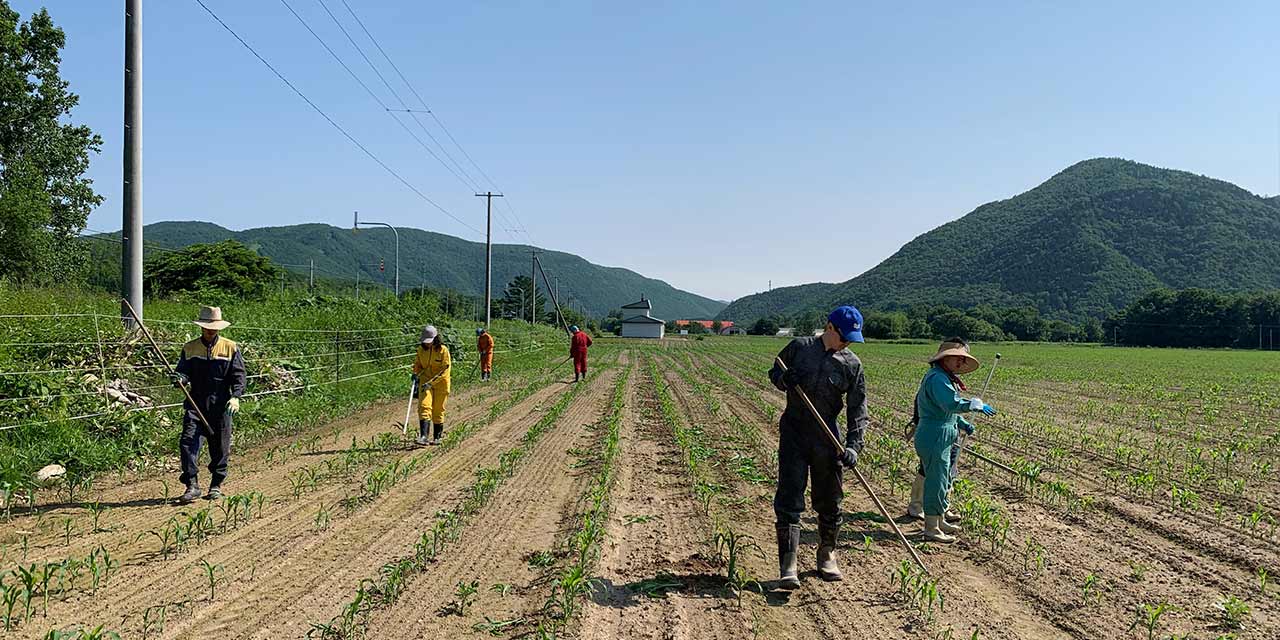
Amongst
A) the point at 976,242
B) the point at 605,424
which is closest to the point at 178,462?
the point at 605,424

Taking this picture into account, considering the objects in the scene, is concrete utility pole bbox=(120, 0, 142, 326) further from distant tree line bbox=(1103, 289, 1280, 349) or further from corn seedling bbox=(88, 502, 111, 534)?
distant tree line bbox=(1103, 289, 1280, 349)

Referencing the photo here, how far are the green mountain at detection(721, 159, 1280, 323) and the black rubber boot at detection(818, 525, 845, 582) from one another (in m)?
133

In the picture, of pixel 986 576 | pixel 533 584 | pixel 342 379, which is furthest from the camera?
pixel 342 379

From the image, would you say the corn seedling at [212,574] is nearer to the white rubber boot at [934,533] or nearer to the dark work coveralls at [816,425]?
the dark work coveralls at [816,425]

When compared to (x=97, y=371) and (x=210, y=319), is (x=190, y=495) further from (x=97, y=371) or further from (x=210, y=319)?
(x=97, y=371)

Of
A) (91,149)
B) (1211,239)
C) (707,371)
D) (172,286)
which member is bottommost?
(707,371)

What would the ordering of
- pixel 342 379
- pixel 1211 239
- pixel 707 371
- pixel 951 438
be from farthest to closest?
pixel 1211 239, pixel 707 371, pixel 342 379, pixel 951 438

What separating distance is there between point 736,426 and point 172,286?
39728 millimetres

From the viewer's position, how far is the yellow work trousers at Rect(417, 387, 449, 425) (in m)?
9.87

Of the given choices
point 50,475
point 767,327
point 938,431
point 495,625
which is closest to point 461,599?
point 495,625

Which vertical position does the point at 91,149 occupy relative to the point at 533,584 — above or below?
above

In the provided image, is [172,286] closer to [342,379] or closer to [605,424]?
[342,379]

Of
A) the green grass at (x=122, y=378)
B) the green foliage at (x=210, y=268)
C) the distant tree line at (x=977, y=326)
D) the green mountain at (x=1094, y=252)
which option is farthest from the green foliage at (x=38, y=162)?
the green mountain at (x=1094, y=252)

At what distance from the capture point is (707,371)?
28297 mm
